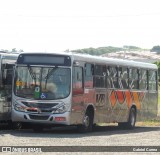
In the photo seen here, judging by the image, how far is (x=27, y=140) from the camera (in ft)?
61.8

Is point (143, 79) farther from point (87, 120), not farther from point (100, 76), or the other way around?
point (87, 120)

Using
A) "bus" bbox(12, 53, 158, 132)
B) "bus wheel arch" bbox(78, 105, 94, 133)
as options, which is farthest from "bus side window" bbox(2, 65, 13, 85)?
"bus wheel arch" bbox(78, 105, 94, 133)

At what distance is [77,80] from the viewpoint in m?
22.8

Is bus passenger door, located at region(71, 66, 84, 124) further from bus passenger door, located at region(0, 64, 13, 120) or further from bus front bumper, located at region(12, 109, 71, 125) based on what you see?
bus passenger door, located at region(0, 64, 13, 120)

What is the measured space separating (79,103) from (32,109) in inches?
64.5

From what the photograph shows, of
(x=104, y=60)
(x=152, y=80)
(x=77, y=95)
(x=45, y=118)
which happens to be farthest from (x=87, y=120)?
(x=152, y=80)

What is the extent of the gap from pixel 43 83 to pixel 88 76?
6.33ft

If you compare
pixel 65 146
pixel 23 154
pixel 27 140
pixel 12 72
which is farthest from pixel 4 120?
pixel 23 154

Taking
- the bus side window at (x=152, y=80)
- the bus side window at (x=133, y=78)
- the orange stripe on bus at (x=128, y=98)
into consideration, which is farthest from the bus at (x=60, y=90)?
the bus side window at (x=152, y=80)

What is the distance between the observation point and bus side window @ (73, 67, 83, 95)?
22.6 metres

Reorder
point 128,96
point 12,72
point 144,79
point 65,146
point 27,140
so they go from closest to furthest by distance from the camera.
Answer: point 65,146 < point 27,140 < point 12,72 < point 128,96 < point 144,79

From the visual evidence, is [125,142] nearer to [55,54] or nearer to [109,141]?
[109,141]

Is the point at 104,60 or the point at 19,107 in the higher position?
the point at 104,60

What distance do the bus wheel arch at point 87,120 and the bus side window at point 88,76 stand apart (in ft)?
2.78
